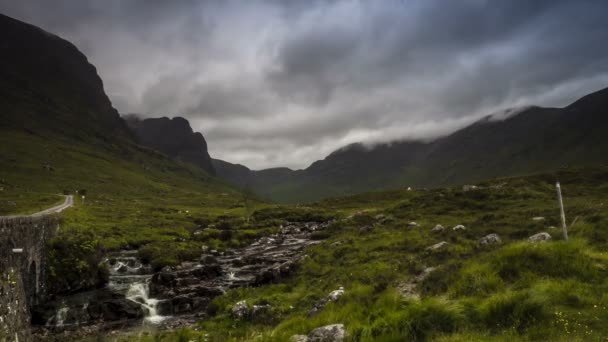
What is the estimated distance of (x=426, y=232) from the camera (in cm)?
3647

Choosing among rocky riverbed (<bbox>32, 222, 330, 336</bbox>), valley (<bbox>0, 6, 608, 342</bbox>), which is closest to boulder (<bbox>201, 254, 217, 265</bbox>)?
rocky riverbed (<bbox>32, 222, 330, 336</bbox>)

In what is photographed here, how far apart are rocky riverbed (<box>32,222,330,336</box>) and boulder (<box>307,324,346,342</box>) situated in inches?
600

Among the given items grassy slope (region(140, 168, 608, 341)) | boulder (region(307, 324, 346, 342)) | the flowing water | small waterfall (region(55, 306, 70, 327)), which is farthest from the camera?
the flowing water

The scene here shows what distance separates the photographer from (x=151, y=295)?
31719 millimetres

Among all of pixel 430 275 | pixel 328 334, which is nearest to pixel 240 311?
pixel 328 334

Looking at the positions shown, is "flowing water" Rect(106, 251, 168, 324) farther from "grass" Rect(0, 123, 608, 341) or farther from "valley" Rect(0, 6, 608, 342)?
"grass" Rect(0, 123, 608, 341)

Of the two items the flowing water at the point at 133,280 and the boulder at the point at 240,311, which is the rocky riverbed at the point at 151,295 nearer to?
the flowing water at the point at 133,280

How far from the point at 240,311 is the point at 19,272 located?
43.0ft

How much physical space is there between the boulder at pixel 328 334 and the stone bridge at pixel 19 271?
47.4 feet

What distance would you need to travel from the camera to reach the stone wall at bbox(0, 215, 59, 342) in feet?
55.6

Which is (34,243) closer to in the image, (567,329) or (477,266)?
(477,266)

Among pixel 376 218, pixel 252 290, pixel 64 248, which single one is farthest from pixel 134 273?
pixel 376 218

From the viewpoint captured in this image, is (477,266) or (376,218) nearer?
(477,266)

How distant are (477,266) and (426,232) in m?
22.4
